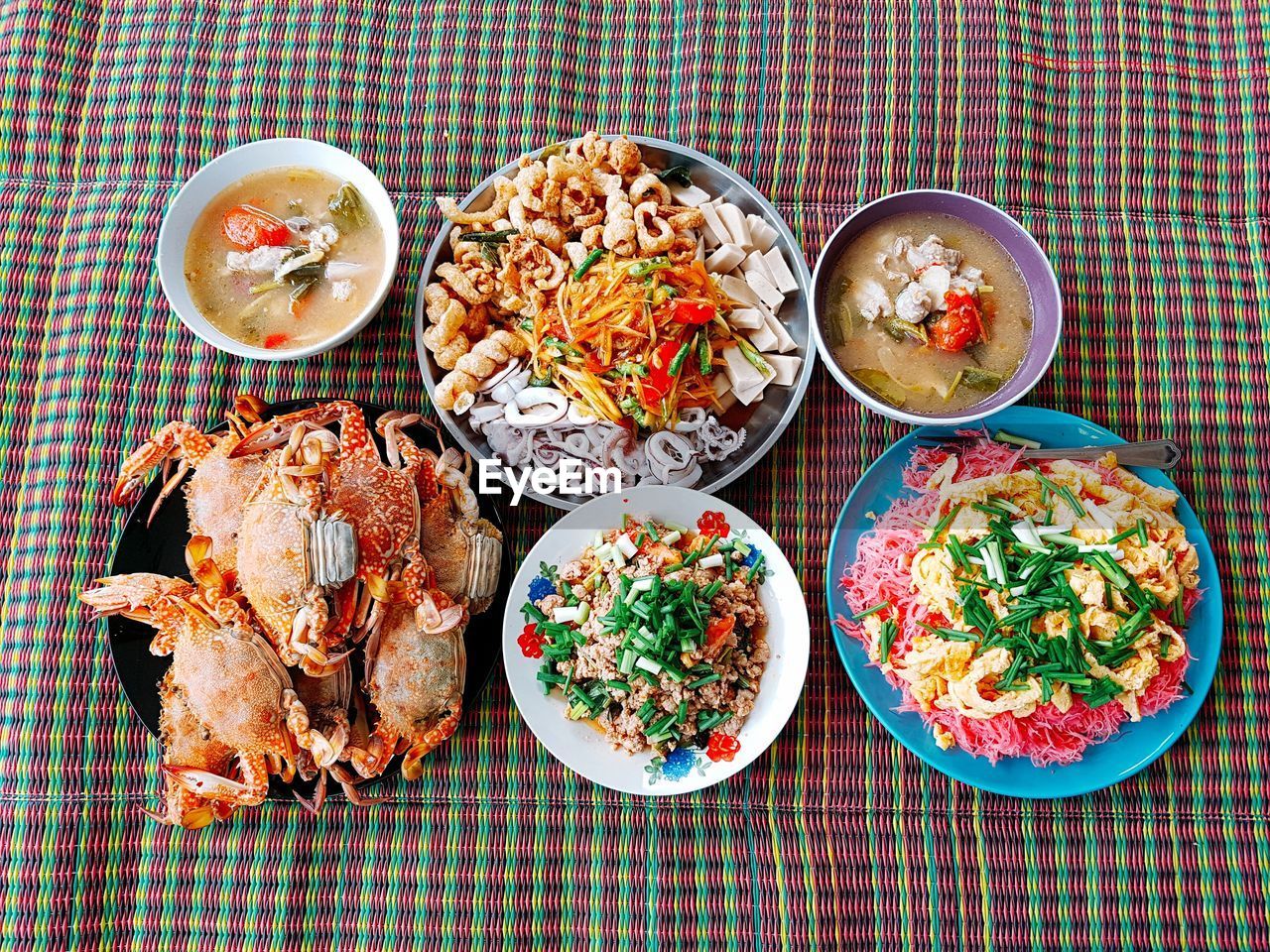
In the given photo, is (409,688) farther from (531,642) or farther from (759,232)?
(759,232)

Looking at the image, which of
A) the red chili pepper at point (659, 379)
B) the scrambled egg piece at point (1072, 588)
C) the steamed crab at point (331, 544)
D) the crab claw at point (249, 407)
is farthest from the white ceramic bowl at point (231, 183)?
the scrambled egg piece at point (1072, 588)

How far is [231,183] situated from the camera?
213 centimetres

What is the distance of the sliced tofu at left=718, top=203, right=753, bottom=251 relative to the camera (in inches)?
83.7

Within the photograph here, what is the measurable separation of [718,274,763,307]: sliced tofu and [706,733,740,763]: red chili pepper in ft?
3.49

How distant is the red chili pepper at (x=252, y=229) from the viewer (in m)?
2.08

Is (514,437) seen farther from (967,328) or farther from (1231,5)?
(1231,5)

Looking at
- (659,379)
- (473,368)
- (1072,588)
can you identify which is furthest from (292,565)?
(1072,588)

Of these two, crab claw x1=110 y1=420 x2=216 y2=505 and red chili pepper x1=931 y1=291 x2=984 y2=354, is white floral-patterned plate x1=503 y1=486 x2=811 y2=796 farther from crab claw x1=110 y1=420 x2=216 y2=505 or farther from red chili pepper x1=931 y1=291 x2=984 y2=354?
crab claw x1=110 y1=420 x2=216 y2=505

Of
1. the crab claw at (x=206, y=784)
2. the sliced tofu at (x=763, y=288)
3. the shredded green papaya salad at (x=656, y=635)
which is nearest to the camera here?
the shredded green papaya salad at (x=656, y=635)

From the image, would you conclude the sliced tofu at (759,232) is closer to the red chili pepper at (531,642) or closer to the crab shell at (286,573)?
the red chili pepper at (531,642)

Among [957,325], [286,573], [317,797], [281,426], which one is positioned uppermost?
[957,325]

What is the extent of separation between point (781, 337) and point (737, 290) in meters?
0.16

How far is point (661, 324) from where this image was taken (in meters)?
2.00

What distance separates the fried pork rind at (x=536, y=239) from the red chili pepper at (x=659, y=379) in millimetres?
239
